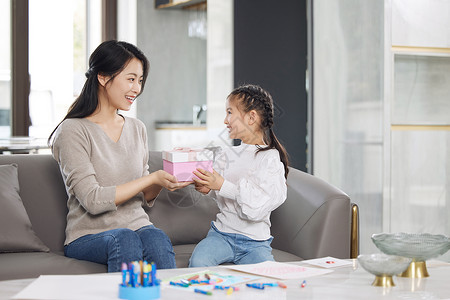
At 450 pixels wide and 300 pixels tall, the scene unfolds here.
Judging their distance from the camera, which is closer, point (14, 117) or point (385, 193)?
point (385, 193)

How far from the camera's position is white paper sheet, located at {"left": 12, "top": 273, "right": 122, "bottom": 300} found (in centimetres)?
135

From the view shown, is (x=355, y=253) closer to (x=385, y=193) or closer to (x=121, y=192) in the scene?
(x=121, y=192)

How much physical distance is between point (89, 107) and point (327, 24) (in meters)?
2.05

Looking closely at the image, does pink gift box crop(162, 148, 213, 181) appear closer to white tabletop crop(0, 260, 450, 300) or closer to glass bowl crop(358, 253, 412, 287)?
white tabletop crop(0, 260, 450, 300)

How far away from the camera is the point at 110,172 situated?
7.48 ft

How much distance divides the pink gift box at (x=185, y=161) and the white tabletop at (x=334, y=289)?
0.49 metres

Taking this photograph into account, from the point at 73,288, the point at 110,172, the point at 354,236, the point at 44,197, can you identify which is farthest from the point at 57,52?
the point at 73,288

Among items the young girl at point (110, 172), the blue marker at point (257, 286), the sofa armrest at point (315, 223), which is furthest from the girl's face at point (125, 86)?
the blue marker at point (257, 286)

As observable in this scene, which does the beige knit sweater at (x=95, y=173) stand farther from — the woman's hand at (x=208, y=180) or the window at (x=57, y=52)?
the window at (x=57, y=52)

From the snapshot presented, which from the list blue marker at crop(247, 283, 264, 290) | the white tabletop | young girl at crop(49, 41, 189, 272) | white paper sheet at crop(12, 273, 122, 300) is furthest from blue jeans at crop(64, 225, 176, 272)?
blue marker at crop(247, 283, 264, 290)

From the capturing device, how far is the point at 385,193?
3604 mm

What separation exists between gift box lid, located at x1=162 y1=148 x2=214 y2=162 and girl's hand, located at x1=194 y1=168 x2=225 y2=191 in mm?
45

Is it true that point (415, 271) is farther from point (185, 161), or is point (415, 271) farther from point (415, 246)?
point (185, 161)

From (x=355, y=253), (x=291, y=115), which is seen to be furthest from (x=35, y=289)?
(x=291, y=115)
